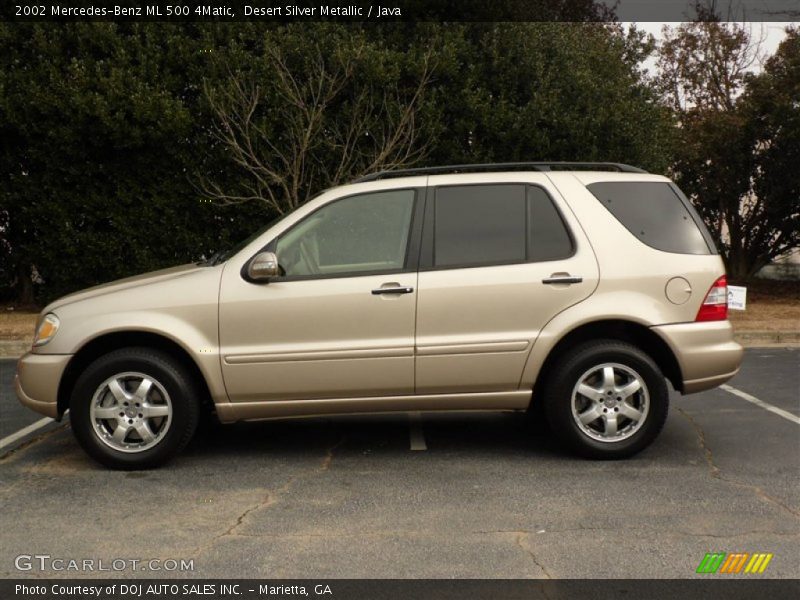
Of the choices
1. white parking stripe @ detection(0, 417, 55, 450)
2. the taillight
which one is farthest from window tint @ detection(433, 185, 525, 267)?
white parking stripe @ detection(0, 417, 55, 450)

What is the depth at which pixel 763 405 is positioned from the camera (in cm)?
788

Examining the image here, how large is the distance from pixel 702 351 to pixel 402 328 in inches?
74.9

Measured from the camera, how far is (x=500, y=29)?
15.2m

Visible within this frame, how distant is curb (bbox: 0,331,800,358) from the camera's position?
1209 cm

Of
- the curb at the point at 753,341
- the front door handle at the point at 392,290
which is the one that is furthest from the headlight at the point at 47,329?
the curb at the point at 753,341

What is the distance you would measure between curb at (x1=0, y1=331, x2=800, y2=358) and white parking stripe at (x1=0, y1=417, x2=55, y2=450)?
197 inches

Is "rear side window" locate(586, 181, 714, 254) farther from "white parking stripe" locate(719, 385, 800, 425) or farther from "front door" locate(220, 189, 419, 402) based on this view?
"white parking stripe" locate(719, 385, 800, 425)

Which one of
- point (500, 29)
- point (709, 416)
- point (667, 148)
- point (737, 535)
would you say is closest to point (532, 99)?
point (500, 29)

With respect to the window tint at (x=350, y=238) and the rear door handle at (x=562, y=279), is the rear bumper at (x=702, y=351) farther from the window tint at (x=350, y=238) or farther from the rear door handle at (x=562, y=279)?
the window tint at (x=350, y=238)

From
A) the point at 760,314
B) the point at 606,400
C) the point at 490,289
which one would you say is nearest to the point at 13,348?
the point at 490,289

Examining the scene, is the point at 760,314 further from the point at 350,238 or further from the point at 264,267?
the point at 264,267

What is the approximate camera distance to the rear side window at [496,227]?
5.98m

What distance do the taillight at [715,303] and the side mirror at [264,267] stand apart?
8.77 ft

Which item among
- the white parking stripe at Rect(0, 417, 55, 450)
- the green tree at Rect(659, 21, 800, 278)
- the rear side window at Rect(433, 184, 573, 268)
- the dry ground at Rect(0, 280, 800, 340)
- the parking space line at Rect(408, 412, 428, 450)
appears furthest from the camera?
the green tree at Rect(659, 21, 800, 278)
